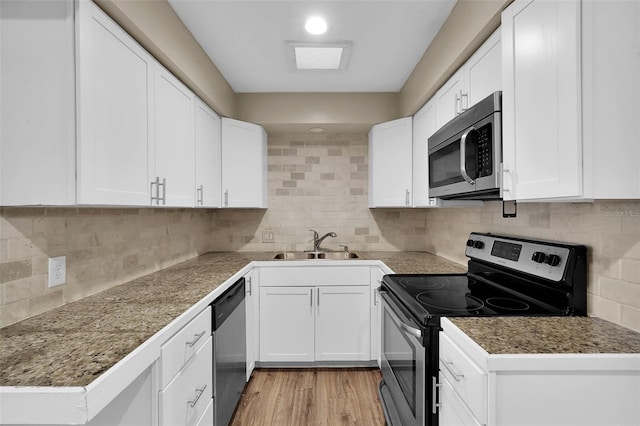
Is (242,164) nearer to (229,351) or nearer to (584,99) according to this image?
(229,351)

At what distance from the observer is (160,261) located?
2336 mm

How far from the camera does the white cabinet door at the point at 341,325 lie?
8.92 ft

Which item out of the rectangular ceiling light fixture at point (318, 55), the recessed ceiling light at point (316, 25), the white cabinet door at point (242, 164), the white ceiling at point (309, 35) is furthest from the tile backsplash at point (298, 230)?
the recessed ceiling light at point (316, 25)

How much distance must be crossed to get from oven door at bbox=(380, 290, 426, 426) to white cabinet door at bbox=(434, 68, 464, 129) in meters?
1.13

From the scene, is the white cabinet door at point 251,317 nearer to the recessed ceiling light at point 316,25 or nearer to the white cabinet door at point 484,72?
the recessed ceiling light at point 316,25

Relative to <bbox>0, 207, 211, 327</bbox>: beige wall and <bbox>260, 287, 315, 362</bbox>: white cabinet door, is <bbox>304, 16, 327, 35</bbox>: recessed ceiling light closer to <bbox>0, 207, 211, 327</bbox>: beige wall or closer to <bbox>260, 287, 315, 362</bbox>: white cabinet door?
<bbox>0, 207, 211, 327</bbox>: beige wall

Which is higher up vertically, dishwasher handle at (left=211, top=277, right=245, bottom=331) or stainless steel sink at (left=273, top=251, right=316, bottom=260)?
stainless steel sink at (left=273, top=251, right=316, bottom=260)

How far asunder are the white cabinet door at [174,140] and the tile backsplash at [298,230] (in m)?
0.34

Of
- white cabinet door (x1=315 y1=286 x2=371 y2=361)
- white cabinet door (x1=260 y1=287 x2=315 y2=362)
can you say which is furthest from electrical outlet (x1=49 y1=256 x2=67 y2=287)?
white cabinet door (x1=315 y1=286 x2=371 y2=361)

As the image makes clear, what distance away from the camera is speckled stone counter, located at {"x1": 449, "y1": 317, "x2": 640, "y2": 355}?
38.6 inches

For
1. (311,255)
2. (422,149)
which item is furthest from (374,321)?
(422,149)

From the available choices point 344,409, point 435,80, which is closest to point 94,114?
point 435,80

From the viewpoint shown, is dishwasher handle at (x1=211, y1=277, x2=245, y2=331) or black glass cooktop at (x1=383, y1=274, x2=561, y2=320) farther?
dishwasher handle at (x1=211, y1=277, x2=245, y2=331)

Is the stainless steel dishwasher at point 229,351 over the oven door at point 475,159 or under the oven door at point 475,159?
under
